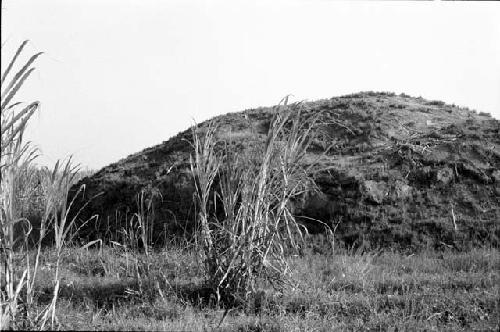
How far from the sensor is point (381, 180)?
10109mm

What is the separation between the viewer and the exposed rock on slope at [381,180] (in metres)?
9.26

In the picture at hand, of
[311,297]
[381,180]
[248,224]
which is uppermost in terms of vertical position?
[381,180]

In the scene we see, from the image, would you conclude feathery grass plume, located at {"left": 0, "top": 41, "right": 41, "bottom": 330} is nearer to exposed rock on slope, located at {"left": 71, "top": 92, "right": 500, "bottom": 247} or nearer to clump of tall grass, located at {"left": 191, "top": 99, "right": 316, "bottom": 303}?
clump of tall grass, located at {"left": 191, "top": 99, "right": 316, "bottom": 303}

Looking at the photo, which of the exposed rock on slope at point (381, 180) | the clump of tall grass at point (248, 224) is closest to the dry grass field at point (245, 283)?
the clump of tall grass at point (248, 224)

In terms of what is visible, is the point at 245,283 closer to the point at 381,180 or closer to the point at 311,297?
the point at 311,297

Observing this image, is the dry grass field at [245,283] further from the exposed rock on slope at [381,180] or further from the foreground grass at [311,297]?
the exposed rock on slope at [381,180]

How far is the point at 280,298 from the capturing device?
245 inches

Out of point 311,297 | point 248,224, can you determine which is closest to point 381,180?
point 311,297

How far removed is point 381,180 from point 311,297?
13.9 feet

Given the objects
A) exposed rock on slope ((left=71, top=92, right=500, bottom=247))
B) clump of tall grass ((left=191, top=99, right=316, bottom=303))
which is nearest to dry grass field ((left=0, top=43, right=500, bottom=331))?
clump of tall grass ((left=191, top=99, right=316, bottom=303))

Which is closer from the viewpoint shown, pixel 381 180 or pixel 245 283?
pixel 245 283

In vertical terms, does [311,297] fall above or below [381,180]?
below

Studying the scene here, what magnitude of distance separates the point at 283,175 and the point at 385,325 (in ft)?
6.22

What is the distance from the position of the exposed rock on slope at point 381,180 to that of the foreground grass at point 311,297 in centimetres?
104
